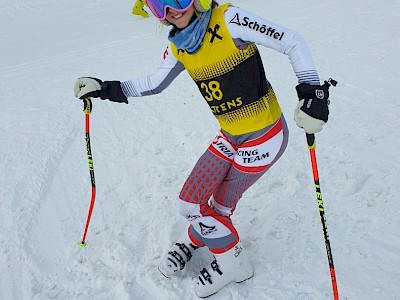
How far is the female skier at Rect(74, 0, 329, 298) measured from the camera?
2574 millimetres

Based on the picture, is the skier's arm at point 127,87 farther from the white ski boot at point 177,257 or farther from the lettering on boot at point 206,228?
the white ski boot at point 177,257

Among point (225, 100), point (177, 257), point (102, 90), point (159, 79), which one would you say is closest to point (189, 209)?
point (177, 257)

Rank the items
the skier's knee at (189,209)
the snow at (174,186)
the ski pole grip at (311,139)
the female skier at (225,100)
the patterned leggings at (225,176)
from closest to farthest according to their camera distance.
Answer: the female skier at (225,100), the ski pole grip at (311,139), the patterned leggings at (225,176), the skier's knee at (189,209), the snow at (174,186)

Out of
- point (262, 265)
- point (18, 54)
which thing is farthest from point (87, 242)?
point (18, 54)

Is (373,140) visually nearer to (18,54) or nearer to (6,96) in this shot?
A: (6,96)

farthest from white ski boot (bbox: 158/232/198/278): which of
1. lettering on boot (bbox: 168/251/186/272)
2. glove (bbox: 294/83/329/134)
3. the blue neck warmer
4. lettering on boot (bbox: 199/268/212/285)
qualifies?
the blue neck warmer

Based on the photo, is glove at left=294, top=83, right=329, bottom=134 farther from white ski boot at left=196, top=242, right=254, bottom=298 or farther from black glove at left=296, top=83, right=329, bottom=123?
white ski boot at left=196, top=242, right=254, bottom=298

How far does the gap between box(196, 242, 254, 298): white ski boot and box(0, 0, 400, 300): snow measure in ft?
0.27

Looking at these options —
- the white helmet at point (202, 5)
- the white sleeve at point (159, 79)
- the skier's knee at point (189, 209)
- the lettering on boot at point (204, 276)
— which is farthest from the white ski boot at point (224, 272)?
the white helmet at point (202, 5)

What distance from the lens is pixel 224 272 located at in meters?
3.13

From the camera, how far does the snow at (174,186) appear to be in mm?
3268

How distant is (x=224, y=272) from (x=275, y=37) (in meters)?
1.68

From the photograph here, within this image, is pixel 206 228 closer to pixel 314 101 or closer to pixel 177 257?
pixel 177 257

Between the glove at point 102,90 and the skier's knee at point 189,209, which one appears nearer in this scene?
the skier's knee at point 189,209
